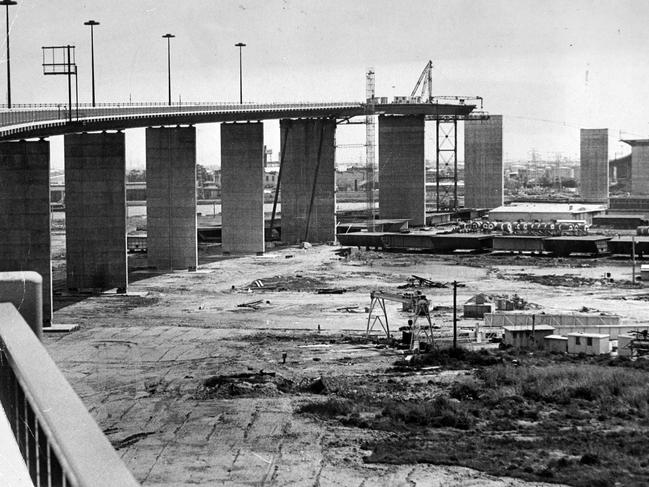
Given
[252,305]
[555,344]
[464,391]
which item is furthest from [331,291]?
[464,391]

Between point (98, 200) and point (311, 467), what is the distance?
41.1 metres

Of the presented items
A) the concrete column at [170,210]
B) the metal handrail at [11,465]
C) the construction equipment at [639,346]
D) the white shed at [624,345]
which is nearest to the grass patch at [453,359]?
the white shed at [624,345]

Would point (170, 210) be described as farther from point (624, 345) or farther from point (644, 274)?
point (624, 345)

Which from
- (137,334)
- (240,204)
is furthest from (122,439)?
(240,204)

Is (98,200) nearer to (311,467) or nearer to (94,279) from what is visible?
(94,279)

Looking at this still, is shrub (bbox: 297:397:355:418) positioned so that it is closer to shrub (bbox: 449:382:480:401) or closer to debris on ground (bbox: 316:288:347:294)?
shrub (bbox: 449:382:480:401)

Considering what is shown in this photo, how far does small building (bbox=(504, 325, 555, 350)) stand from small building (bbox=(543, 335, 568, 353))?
22 centimetres

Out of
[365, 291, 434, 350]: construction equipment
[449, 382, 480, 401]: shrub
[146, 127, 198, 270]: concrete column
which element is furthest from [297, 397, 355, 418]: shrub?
[146, 127, 198, 270]: concrete column

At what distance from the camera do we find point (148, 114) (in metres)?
74.8

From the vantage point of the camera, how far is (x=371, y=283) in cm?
7600

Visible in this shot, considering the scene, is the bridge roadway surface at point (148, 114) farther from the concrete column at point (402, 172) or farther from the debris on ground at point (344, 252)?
the debris on ground at point (344, 252)

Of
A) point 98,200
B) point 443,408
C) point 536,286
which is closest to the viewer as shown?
point 443,408

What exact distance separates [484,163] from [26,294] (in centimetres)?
17129

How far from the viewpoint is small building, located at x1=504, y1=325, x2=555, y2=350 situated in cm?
4725
